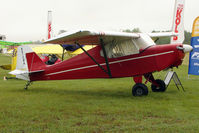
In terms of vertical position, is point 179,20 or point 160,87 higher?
point 179,20

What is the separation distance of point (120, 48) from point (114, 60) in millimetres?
492

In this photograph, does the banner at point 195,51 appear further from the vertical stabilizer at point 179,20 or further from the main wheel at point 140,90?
the main wheel at point 140,90

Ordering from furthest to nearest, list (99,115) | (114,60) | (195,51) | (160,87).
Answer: (195,51) → (160,87) → (114,60) → (99,115)

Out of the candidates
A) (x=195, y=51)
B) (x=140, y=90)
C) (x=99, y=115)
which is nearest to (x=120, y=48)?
(x=140, y=90)

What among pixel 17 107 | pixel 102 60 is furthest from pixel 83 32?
pixel 17 107

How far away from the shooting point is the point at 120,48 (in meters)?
8.84

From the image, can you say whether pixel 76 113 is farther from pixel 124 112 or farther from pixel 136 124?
pixel 136 124

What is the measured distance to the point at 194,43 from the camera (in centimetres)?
1303

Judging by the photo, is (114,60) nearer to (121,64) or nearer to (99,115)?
(121,64)

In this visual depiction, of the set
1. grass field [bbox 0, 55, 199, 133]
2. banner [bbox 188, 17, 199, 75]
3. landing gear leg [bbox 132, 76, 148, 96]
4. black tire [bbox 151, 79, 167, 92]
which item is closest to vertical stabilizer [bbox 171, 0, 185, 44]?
banner [bbox 188, 17, 199, 75]

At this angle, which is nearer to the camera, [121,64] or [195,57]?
[121,64]

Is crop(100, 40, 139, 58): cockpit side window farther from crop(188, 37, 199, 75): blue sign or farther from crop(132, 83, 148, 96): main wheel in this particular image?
crop(188, 37, 199, 75): blue sign

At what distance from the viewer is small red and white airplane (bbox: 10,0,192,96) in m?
8.10

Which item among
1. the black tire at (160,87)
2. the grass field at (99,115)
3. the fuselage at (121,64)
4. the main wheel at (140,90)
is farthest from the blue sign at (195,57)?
the main wheel at (140,90)
